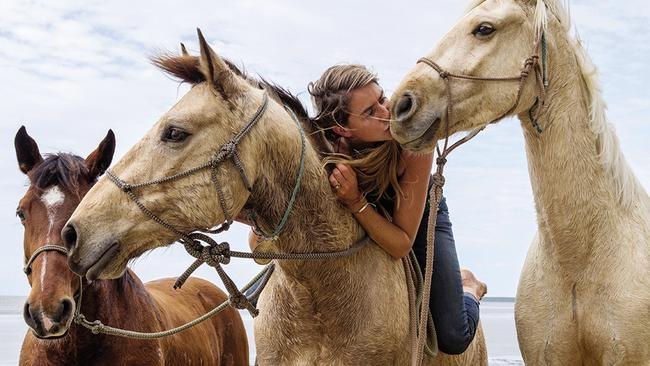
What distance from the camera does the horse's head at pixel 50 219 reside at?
4312mm

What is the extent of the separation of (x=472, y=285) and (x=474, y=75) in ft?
5.21

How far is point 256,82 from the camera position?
384 centimetres

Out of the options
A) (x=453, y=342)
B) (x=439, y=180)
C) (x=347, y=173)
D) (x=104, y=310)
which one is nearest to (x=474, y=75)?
(x=439, y=180)

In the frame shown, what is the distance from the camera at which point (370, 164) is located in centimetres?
393

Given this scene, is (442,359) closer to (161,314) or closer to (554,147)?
(554,147)

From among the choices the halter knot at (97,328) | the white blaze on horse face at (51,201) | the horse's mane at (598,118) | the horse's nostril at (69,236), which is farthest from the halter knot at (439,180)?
the white blaze on horse face at (51,201)

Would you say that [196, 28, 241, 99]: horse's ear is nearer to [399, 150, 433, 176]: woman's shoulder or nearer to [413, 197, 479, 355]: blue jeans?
[399, 150, 433, 176]: woman's shoulder

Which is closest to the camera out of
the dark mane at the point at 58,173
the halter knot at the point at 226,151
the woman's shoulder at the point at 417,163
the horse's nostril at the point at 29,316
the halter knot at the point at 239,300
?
the halter knot at the point at 226,151

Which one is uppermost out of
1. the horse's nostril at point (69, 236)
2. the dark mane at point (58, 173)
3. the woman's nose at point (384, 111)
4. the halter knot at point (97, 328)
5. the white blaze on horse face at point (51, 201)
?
the woman's nose at point (384, 111)

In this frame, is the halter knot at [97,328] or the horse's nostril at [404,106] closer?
the horse's nostril at [404,106]

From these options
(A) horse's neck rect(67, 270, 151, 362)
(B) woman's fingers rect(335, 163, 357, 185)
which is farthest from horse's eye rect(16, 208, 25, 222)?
(B) woman's fingers rect(335, 163, 357, 185)

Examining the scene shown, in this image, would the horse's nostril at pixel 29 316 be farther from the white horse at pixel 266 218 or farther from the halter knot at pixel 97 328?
the white horse at pixel 266 218

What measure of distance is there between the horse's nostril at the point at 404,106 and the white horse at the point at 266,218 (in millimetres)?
440

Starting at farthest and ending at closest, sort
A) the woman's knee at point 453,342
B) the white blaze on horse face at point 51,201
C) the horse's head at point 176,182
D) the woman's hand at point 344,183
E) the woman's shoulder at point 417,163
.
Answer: the white blaze on horse face at point 51,201 → the woman's knee at point 453,342 → the woman's shoulder at point 417,163 → the woman's hand at point 344,183 → the horse's head at point 176,182
